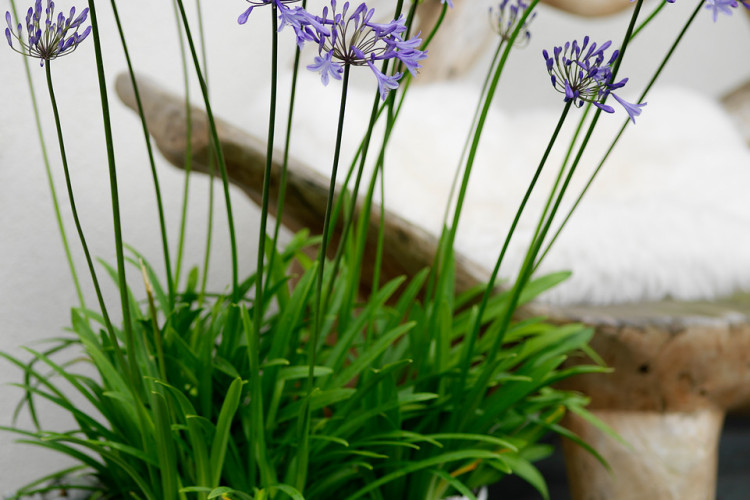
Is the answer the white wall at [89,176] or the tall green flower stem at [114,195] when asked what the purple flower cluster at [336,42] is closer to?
the tall green flower stem at [114,195]

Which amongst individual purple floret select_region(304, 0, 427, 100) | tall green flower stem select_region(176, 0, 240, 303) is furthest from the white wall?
individual purple floret select_region(304, 0, 427, 100)

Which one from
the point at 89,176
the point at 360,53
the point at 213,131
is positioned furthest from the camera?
the point at 89,176

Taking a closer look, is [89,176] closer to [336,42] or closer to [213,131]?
[213,131]

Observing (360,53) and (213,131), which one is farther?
(213,131)

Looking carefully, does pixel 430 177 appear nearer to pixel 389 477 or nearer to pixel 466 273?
pixel 466 273

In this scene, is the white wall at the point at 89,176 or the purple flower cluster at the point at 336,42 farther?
the white wall at the point at 89,176

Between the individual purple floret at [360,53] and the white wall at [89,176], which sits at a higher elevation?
the white wall at [89,176]

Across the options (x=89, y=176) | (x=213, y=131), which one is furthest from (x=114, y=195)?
(x=89, y=176)

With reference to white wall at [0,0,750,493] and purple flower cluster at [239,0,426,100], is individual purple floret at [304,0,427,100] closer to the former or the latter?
purple flower cluster at [239,0,426,100]

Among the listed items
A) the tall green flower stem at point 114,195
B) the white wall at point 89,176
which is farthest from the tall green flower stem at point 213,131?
the white wall at point 89,176
